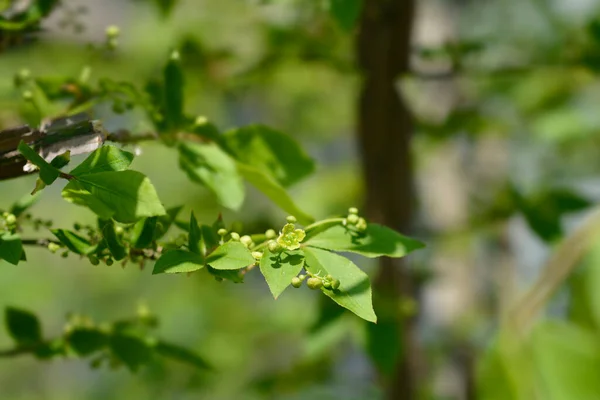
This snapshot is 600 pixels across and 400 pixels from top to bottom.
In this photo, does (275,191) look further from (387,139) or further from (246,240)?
(387,139)

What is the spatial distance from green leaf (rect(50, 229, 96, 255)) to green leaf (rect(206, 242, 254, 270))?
55 mm

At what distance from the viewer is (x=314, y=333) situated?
57 centimetres

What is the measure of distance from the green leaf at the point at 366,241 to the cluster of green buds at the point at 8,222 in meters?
0.13

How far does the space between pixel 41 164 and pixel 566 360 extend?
0.33 meters

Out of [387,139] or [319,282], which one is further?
[387,139]

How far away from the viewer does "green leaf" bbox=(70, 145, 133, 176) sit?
0.28 m

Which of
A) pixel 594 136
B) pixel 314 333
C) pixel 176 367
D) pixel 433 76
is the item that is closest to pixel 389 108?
pixel 433 76

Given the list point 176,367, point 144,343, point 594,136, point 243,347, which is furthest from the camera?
point 243,347

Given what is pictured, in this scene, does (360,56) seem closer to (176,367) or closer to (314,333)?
(314,333)

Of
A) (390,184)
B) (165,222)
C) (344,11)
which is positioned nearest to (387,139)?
(390,184)

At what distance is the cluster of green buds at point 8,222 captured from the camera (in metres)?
0.30

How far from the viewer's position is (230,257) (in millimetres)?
282

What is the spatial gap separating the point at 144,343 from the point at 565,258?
0.90ft

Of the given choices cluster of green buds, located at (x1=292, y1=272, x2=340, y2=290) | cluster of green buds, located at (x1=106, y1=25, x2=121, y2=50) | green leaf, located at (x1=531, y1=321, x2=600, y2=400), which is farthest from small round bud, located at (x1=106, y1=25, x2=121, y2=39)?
green leaf, located at (x1=531, y1=321, x2=600, y2=400)
